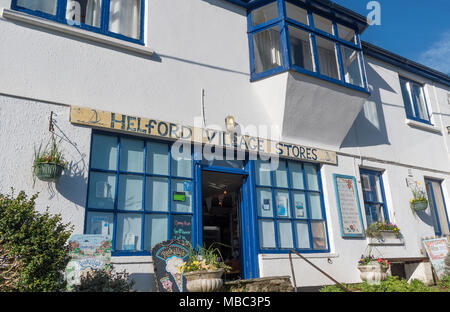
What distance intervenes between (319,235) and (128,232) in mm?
4237

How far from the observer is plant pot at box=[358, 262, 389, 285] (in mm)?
8156

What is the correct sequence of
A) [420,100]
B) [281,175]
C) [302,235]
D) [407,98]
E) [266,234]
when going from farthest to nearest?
1. [420,100]
2. [407,98]
3. [281,175]
4. [302,235]
5. [266,234]

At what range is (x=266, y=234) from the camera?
7824mm

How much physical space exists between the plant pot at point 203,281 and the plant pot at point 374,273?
13.0 ft

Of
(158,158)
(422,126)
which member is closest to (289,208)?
(158,158)

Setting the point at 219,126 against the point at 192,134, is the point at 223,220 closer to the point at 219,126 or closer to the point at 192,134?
the point at 219,126

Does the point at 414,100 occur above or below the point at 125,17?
above

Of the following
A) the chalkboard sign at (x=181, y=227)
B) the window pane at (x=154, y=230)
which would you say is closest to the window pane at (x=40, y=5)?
the window pane at (x=154, y=230)

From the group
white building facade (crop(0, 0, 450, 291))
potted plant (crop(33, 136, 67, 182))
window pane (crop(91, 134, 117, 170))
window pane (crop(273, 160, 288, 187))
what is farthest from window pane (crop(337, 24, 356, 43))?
potted plant (crop(33, 136, 67, 182))

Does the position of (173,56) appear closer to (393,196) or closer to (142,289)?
(142,289)

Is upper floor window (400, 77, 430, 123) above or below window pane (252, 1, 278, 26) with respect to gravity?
below

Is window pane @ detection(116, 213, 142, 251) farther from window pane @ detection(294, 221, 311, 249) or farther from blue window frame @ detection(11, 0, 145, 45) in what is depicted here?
window pane @ detection(294, 221, 311, 249)

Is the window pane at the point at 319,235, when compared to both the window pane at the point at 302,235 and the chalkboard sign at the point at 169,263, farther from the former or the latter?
the chalkboard sign at the point at 169,263

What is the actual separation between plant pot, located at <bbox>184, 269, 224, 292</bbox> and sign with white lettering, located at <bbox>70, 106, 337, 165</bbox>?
8.30 feet
